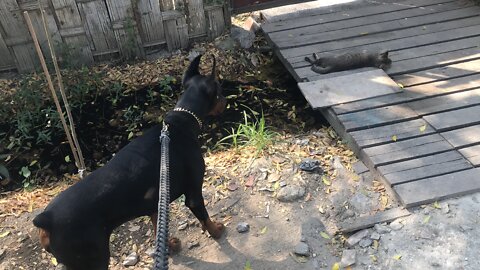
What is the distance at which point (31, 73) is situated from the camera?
5.23m

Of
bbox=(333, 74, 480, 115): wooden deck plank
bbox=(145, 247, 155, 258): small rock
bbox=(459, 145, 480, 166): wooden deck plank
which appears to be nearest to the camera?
bbox=(145, 247, 155, 258): small rock

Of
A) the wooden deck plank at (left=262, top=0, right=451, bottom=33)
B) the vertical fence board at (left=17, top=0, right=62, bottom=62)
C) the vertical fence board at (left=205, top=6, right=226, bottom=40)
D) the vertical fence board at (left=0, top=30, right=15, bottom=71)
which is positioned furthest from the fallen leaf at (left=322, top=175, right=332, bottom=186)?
the vertical fence board at (left=0, top=30, right=15, bottom=71)

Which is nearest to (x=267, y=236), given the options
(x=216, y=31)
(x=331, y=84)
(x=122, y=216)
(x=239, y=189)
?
(x=239, y=189)

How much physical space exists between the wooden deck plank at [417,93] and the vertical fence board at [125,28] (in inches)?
105

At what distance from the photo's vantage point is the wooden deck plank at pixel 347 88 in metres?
4.20

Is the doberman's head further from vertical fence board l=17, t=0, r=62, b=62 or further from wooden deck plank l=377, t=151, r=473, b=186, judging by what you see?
vertical fence board l=17, t=0, r=62, b=62

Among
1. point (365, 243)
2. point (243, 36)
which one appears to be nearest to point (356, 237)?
point (365, 243)

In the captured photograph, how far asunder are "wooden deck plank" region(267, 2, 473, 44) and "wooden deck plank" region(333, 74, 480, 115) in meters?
1.32

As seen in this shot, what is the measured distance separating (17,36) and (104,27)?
3.26 feet

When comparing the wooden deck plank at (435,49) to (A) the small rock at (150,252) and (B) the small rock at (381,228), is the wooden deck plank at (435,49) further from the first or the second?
(A) the small rock at (150,252)

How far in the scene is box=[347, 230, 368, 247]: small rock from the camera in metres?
3.01

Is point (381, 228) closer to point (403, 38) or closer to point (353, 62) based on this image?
point (353, 62)

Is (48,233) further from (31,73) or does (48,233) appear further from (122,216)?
(31,73)

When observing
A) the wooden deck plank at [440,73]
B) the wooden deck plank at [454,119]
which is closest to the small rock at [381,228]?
the wooden deck plank at [454,119]
